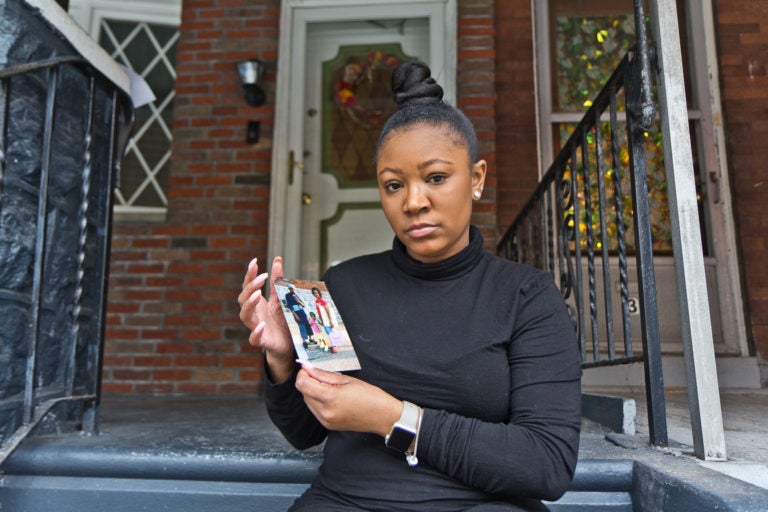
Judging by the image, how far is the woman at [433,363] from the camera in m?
1.04

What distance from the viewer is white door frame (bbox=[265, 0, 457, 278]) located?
3.95 m

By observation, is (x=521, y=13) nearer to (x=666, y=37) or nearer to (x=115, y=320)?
(x=666, y=37)

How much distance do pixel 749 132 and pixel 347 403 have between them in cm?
405

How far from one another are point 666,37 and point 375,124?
272 centimetres

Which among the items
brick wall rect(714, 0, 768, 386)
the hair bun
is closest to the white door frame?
brick wall rect(714, 0, 768, 386)

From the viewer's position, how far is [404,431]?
104 centimetres

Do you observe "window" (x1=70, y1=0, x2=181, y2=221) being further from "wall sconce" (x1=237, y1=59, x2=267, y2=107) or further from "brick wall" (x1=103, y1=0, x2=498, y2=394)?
"wall sconce" (x1=237, y1=59, x2=267, y2=107)

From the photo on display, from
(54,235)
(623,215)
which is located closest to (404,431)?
(623,215)

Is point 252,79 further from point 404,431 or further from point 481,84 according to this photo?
point 404,431

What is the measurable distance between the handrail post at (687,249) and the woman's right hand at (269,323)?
994 millimetres

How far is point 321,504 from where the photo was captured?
3.75 feet

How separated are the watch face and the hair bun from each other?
64 cm

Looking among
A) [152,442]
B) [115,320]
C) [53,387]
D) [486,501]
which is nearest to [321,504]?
[486,501]

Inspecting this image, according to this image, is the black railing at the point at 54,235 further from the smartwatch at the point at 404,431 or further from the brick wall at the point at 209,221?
the brick wall at the point at 209,221
